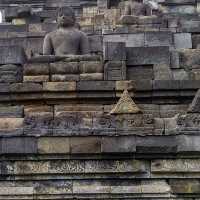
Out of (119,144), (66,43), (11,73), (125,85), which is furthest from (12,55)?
(119,144)

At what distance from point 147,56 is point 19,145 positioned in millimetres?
4314

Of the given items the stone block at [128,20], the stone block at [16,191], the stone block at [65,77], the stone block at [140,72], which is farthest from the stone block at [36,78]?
the stone block at [128,20]

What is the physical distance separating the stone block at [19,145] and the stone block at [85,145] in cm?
66

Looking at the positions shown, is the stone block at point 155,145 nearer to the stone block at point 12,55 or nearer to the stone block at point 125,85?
the stone block at point 125,85

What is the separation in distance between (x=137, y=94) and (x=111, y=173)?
2851 millimetres

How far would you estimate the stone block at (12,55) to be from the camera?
14.4 metres

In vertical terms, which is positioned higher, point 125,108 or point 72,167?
point 125,108

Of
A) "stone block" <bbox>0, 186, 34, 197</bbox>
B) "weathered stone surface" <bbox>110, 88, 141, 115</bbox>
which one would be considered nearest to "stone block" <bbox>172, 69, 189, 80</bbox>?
"weathered stone surface" <bbox>110, 88, 141, 115</bbox>

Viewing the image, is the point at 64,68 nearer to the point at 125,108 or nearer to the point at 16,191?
the point at 125,108

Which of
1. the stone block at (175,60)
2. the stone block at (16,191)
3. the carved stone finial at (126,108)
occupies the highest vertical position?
the stone block at (175,60)

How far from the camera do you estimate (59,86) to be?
13.7 m

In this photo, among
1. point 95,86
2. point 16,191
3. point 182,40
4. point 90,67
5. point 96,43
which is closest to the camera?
point 16,191

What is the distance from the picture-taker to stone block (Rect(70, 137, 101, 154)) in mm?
11250

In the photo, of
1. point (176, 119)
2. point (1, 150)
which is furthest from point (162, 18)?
point (1, 150)
